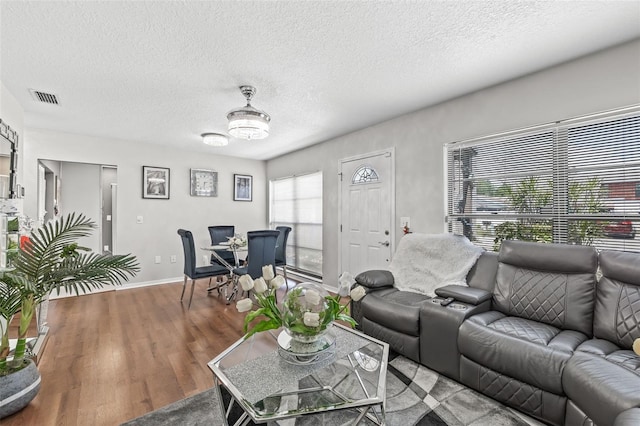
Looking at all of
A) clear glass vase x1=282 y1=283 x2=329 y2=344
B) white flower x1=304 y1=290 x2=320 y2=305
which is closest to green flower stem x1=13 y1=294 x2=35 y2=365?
clear glass vase x1=282 y1=283 x2=329 y2=344

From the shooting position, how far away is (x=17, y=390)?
181cm

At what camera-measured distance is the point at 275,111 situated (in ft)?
11.3

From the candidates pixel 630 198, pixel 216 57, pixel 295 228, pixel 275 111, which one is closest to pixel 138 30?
pixel 216 57

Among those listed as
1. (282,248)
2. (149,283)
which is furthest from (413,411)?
(149,283)

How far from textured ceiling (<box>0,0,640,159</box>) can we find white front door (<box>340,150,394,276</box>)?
904mm

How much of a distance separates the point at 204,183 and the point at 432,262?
4.47 meters

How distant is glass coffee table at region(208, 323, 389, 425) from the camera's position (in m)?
1.27

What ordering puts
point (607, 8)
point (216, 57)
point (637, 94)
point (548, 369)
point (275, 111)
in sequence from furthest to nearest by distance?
1. point (275, 111)
2. point (216, 57)
3. point (637, 94)
4. point (607, 8)
5. point (548, 369)

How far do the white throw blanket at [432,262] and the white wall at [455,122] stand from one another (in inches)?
14.9

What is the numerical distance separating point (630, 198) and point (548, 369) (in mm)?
1456

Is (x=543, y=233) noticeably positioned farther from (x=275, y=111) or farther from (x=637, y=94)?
(x=275, y=111)

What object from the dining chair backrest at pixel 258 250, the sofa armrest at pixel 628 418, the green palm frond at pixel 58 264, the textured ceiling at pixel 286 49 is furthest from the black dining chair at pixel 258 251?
the sofa armrest at pixel 628 418

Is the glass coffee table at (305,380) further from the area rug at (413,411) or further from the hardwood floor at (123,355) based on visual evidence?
the hardwood floor at (123,355)

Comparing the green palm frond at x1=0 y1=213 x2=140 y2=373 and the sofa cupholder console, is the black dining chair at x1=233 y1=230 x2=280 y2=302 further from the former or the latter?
the sofa cupholder console
